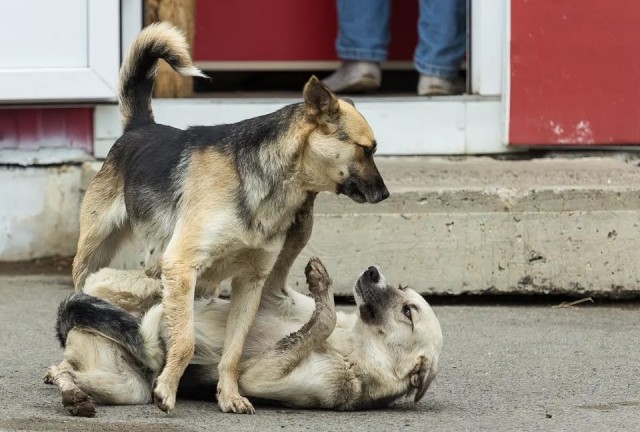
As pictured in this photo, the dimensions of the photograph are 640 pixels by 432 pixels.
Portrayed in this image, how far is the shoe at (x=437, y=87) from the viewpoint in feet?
27.9

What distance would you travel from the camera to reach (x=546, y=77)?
26.2 ft

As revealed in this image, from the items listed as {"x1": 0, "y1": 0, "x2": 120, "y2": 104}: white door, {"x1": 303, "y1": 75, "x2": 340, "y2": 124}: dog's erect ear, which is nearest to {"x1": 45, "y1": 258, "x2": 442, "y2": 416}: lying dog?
{"x1": 303, "y1": 75, "x2": 340, "y2": 124}: dog's erect ear

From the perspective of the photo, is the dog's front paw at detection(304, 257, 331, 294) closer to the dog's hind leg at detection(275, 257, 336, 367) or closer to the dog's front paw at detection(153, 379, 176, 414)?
the dog's hind leg at detection(275, 257, 336, 367)

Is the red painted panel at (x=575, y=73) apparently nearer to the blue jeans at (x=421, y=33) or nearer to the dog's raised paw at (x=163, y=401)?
the blue jeans at (x=421, y=33)

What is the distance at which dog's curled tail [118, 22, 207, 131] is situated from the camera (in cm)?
573

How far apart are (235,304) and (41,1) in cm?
332

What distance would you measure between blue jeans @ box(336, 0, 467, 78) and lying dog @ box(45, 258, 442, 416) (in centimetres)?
358

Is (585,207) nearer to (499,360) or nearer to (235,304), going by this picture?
(499,360)

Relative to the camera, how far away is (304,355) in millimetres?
5121

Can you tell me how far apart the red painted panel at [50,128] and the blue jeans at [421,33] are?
1.98 m

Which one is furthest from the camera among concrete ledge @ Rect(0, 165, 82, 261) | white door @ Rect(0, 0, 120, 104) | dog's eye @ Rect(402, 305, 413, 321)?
concrete ledge @ Rect(0, 165, 82, 261)

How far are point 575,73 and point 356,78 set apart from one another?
1621 millimetres

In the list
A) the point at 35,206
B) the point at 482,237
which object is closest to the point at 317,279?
the point at 482,237

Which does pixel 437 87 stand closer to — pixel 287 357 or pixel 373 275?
pixel 373 275
